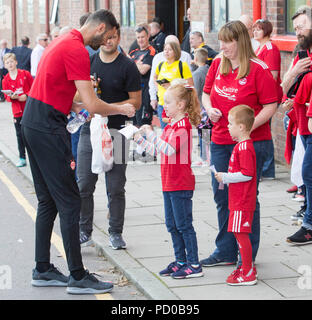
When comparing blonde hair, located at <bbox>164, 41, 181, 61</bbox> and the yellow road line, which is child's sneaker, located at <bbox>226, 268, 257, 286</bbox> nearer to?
the yellow road line

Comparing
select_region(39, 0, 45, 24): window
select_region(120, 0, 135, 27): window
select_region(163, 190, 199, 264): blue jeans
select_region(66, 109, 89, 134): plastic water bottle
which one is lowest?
select_region(163, 190, 199, 264): blue jeans

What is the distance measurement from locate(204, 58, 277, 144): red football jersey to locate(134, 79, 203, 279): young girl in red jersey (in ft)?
0.71

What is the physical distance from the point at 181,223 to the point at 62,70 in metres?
1.54

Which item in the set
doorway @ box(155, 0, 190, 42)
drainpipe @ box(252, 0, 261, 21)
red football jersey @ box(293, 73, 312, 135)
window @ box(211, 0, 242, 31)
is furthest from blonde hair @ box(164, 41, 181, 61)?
doorway @ box(155, 0, 190, 42)

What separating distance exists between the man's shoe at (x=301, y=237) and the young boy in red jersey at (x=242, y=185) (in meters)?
1.27

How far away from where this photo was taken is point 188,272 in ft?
20.3

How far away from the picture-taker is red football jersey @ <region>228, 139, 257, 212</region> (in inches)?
233

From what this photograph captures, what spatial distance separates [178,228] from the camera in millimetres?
6203

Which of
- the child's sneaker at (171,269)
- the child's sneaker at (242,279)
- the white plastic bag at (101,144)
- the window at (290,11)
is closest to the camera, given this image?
the child's sneaker at (242,279)

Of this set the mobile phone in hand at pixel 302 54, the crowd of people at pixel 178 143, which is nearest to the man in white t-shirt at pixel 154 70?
the mobile phone in hand at pixel 302 54

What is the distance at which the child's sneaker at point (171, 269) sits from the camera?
629 cm

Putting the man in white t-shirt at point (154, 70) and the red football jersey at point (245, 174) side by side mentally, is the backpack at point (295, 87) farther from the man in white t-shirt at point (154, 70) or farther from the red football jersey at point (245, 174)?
the man in white t-shirt at point (154, 70)

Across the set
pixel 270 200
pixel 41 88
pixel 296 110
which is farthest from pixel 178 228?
pixel 270 200

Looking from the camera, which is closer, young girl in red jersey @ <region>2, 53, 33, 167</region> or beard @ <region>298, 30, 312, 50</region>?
beard @ <region>298, 30, 312, 50</region>
